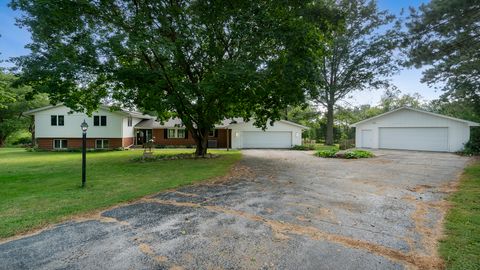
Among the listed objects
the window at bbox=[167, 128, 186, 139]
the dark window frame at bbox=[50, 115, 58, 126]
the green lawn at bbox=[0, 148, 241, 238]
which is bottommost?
the green lawn at bbox=[0, 148, 241, 238]

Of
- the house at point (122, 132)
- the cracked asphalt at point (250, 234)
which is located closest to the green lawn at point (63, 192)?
the cracked asphalt at point (250, 234)

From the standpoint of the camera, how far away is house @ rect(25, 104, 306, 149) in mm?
24609

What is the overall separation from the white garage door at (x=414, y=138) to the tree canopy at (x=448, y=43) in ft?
16.3

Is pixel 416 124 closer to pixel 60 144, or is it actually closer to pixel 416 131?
pixel 416 131

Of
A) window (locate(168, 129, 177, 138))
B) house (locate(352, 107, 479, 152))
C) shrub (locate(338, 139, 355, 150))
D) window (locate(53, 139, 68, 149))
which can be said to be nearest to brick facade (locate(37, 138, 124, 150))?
window (locate(53, 139, 68, 149))

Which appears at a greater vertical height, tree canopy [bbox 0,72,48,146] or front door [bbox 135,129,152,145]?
tree canopy [bbox 0,72,48,146]

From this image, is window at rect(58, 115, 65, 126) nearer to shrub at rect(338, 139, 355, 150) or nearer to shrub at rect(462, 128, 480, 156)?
shrub at rect(338, 139, 355, 150)

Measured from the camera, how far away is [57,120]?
24672 millimetres

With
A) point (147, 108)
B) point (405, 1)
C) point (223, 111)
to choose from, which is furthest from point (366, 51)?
point (147, 108)

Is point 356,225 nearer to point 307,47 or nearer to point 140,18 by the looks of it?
point 307,47

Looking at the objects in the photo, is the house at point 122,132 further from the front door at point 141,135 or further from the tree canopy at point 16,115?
the tree canopy at point 16,115

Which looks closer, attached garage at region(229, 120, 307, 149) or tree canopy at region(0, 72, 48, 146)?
attached garage at region(229, 120, 307, 149)

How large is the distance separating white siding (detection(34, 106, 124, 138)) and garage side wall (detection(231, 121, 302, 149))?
1100cm

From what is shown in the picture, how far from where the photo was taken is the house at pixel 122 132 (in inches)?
969
